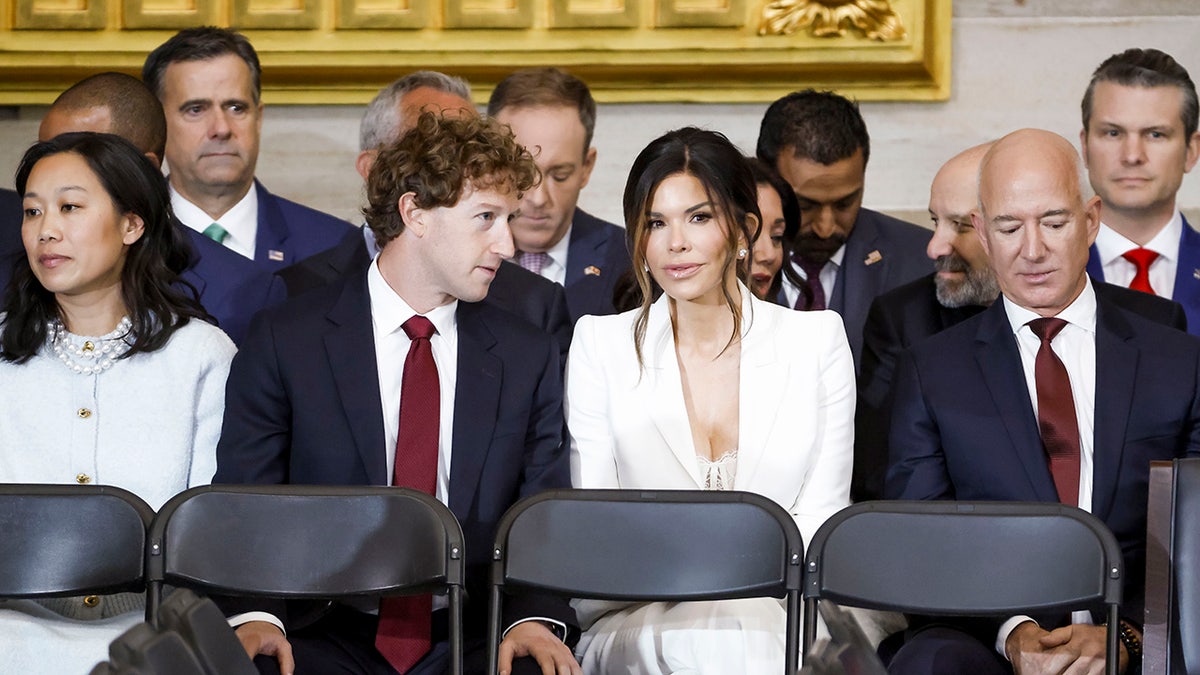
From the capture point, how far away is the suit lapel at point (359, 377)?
10.8ft

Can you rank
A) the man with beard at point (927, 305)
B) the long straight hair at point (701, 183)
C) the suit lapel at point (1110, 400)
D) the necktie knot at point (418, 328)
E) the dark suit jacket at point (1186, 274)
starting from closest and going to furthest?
the suit lapel at point (1110, 400)
the necktie knot at point (418, 328)
the long straight hair at point (701, 183)
the man with beard at point (927, 305)
the dark suit jacket at point (1186, 274)

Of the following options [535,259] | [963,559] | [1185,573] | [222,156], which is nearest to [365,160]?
[222,156]

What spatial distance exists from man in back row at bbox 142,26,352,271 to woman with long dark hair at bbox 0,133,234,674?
36.8 inches

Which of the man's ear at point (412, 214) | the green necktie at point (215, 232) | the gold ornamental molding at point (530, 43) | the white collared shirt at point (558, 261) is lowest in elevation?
the white collared shirt at point (558, 261)

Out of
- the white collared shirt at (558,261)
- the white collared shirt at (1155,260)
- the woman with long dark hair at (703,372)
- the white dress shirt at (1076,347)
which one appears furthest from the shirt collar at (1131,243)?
the white collared shirt at (558,261)

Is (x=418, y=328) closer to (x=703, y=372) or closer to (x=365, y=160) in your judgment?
(x=703, y=372)

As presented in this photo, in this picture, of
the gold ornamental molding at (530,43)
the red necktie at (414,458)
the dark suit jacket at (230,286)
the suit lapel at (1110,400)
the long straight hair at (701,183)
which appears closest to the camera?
the red necktie at (414,458)

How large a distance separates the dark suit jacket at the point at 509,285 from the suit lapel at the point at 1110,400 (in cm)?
125

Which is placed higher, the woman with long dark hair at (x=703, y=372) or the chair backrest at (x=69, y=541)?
the woman with long dark hair at (x=703, y=372)

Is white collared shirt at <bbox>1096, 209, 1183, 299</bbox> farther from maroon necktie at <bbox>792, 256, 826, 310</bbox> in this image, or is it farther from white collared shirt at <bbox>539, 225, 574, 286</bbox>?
white collared shirt at <bbox>539, 225, 574, 286</bbox>

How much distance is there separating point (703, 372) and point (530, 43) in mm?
2129

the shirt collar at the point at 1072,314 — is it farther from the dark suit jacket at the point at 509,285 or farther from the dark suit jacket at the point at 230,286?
the dark suit jacket at the point at 230,286

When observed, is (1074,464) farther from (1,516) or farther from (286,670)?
(1,516)

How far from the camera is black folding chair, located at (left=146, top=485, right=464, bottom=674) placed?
2.90 meters
